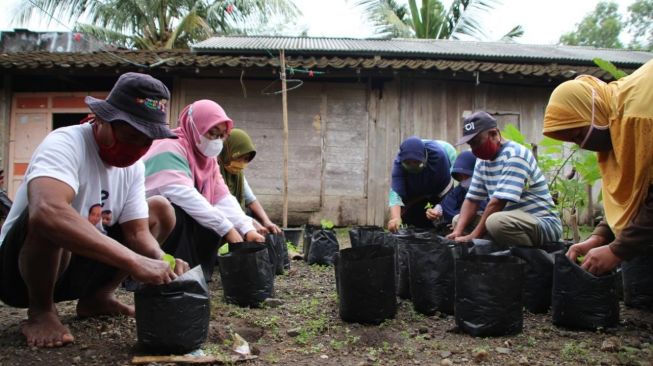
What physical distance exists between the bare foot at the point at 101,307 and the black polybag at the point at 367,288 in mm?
1125

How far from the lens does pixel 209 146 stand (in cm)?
367

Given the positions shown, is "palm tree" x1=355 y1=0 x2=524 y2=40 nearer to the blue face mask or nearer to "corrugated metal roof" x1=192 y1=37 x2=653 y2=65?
"corrugated metal roof" x1=192 y1=37 x2=653 y2=65

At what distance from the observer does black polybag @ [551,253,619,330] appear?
8.42 ft

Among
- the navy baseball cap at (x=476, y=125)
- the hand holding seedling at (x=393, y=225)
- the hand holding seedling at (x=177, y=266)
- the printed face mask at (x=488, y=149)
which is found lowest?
the hand holding seedling at (x=393, y=225)

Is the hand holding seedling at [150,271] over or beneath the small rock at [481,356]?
over

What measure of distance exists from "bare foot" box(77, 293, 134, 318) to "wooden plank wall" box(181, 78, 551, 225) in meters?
6.12

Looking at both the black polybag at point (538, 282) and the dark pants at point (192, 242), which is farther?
the dark pants at point (192, 242)

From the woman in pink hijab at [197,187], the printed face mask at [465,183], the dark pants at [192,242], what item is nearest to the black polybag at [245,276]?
the woman in pink hijab at [197,187]

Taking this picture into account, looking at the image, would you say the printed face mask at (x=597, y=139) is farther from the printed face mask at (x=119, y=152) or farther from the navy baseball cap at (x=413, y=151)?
the navy baseball cap at (x=413, y=151)

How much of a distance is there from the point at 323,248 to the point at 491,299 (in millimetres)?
2528

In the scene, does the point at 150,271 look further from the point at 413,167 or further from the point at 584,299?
the point at 413,167

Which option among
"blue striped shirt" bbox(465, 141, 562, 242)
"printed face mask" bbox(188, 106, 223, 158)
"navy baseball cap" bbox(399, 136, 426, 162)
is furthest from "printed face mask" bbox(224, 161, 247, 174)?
"blue striped shirt" bbox(465, 141, 562, 242)

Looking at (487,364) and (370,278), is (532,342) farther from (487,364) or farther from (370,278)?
(370,278)

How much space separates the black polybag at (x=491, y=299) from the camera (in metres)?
2.46
